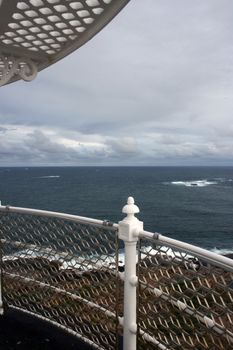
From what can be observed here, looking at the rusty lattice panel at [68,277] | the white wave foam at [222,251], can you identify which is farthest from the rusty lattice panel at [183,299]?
the white wave foam at [222,251]

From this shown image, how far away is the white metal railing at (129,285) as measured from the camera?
2.13 m

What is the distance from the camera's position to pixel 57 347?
3.12 metres

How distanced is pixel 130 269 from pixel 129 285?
129 mm

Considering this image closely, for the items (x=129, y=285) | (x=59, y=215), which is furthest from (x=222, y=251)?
(x=129, y=285)

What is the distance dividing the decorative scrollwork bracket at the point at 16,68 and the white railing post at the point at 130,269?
1684 mm

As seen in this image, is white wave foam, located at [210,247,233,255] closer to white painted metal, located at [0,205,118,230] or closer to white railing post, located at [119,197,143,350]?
white painted metal, located at [0,205,118,230]

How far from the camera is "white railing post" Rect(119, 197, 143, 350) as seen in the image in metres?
2.53

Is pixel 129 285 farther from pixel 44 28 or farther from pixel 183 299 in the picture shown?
pixel 44 28

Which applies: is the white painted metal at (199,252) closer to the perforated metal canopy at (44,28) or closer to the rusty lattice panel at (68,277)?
the rusty lattice panel at (68,277)

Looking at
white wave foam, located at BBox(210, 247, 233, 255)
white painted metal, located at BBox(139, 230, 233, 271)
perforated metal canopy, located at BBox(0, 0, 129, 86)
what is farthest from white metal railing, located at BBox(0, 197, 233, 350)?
white wave foam, located at BBox(210, 247, 233, 255)

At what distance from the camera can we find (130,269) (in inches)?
102

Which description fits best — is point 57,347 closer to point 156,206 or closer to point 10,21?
point 10,21

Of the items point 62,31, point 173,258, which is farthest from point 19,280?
point 62,31

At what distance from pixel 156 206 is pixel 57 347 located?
5169 cm
